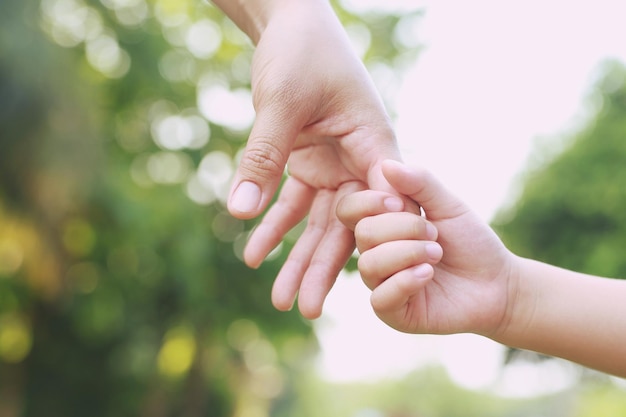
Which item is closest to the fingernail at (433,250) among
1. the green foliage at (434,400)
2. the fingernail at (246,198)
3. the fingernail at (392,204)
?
the fingernail at (392,204)

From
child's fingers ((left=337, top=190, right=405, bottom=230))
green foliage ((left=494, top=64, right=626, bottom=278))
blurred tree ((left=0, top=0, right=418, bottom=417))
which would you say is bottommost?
child's fingers ((left=337, top=190, right=405, bottom=230))

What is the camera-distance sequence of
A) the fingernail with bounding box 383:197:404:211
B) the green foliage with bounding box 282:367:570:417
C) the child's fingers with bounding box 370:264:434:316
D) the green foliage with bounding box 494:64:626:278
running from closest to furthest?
the child's fingers with bounding box 370:264:434:316 → the fingernail with bounding box 383:197:404:211 → the green foliage with bounding box 494:64:626:278 → the green foliage with bounding box 282:367:570:417

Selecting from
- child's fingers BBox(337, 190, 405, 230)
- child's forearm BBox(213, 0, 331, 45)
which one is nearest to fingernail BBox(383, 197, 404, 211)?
child's fingers BBox(337, 190, 405, 230)

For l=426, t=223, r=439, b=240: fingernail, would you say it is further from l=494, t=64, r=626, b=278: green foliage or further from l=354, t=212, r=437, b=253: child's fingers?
l=494, t=64, r=626, b=278: green foliage

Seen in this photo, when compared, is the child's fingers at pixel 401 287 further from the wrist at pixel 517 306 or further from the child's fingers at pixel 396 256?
the wrist at pixel 517 306

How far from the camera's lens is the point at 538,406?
4588 cm

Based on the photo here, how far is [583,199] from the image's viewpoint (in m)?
17.4

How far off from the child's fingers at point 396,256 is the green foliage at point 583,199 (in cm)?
1589

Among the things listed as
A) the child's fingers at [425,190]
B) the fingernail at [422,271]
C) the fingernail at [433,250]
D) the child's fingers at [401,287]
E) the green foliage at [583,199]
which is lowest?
the child's fingers at [401,287]

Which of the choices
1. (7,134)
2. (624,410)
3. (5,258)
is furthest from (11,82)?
(624,410)

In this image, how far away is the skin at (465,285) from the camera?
2000 mm

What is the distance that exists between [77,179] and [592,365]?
473 inches

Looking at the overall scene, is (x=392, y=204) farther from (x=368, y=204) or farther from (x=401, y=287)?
(x=401, y=287)

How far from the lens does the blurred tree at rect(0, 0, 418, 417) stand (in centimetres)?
1300
